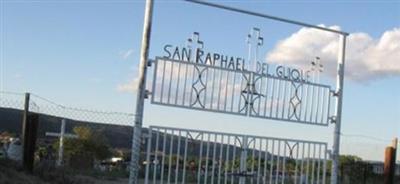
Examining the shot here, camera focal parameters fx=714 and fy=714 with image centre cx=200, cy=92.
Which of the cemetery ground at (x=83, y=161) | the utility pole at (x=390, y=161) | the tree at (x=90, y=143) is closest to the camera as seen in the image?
the cemetery ground at (x=83, y=161)

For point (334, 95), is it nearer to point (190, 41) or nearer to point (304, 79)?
point (304, 79)

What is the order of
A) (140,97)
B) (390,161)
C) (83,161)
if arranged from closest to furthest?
(140,97) < (390,161) < (83,161)

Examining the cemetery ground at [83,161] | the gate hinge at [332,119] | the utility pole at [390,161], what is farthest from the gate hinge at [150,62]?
the utility pole at [390,161]

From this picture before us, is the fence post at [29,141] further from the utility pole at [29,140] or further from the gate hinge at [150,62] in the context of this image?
the gate hinge at [150,62]

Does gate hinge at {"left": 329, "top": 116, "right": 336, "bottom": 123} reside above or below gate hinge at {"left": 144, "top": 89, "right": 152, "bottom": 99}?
below

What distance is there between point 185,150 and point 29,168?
10.8ft

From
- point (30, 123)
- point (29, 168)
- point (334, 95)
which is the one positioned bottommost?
point (29, 168)

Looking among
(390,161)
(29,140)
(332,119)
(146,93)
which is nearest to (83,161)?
(390,161)

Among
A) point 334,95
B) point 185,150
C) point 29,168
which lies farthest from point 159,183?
point 334,95

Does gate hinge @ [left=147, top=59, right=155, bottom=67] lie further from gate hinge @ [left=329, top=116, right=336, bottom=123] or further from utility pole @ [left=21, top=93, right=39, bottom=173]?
gate hinge @ [left=329, top=116, right=336, bottom=123]

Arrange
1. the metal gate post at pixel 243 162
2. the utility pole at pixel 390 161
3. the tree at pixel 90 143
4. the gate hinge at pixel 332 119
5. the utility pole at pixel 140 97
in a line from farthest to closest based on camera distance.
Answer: the tree at pixel 90 143
the utility pole at pixel 390 161
the gate hinge at pixel 332 119
the metal gate post at pixel 243 162
the utility pole at pixel 140 97

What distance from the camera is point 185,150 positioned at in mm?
10875

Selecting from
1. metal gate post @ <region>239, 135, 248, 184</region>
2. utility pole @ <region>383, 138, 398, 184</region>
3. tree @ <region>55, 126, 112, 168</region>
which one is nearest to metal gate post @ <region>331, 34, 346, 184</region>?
metal gate post @ <region>239, 135, 248, 184</region>

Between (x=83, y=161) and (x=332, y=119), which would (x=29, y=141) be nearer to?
(x=332, y=119)
